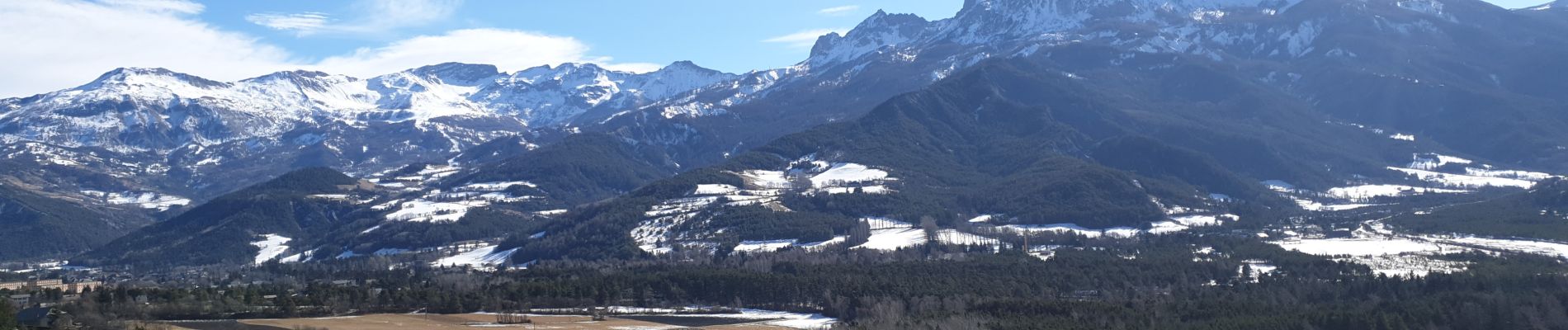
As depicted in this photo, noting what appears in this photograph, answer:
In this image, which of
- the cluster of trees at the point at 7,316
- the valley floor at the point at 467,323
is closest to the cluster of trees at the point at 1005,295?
the valley floor at the point at 467,323

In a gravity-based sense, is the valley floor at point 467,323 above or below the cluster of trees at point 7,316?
below

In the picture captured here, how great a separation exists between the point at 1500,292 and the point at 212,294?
124m

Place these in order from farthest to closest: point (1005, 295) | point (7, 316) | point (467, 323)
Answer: point (1005, 295) → point (467, 323) → point (7, 316)

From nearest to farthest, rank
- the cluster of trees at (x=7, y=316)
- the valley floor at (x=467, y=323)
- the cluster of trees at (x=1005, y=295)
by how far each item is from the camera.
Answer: the cluster of trees at (x=7, y=316) < the valley floor at (x=467, y=323) < the cluster of trees at (x=1005, y=295)

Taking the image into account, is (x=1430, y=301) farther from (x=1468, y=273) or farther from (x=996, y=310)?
(x=996, y=310)

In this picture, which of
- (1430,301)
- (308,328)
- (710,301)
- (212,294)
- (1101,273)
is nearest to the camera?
(308,328)

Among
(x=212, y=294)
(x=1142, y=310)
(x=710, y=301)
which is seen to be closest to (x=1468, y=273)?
(x=1142, y=310)

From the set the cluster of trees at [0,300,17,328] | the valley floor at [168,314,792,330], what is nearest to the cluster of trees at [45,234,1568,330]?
the valley floor at [168,314,792,330]

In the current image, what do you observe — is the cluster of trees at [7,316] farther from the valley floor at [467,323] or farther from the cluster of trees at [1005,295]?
the cluster of trees at [1005,295]

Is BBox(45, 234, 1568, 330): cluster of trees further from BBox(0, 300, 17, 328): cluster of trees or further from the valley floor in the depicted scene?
BBox(0, 300, 17, 328): cluster of trees

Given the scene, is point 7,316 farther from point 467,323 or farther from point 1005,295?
point 1005,295

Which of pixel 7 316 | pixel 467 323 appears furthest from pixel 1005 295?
pixel 7 316

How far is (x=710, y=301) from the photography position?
170m

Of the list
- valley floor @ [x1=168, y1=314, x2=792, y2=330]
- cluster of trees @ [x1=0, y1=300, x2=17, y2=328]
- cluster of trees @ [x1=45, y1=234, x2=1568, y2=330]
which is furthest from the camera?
cluster of trees @ [x1=45, y1=234, x2=1568, y2=330]
